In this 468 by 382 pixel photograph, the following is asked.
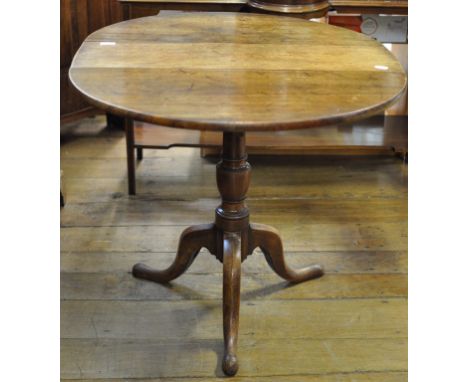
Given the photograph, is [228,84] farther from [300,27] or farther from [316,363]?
[316,363]

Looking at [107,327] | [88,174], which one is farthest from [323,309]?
[88,174]

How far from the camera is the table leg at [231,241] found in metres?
1.67

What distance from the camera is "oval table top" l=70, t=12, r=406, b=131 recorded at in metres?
1.22

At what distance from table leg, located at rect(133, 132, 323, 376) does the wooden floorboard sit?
56mm

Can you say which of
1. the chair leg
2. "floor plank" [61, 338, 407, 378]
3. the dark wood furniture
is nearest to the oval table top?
the dark wood furniture

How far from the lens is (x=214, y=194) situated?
2.61 m

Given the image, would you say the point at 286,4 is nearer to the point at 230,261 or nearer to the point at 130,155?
the point at 130,155

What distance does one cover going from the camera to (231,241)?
177cm

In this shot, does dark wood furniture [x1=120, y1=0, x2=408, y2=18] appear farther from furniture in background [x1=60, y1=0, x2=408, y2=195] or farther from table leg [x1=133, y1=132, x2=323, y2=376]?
table leg [x1=133, y1=132, x2=323, y2=376]

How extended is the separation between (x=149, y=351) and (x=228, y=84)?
81 centimetres

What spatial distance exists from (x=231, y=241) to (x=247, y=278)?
0.33m

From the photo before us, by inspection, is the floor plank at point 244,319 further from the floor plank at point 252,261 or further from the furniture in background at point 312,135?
the furniture in background at point 312,135

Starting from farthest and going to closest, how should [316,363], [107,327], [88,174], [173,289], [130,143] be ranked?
[88,174] → [130,143] → [173,289] → [107,327] → [316,363]

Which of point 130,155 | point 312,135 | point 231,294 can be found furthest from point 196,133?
point 231,294
